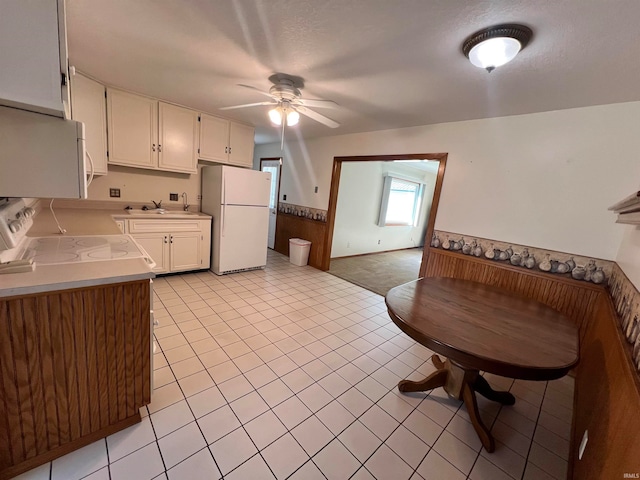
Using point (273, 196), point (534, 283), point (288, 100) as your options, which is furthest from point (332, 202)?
point (534, 283)

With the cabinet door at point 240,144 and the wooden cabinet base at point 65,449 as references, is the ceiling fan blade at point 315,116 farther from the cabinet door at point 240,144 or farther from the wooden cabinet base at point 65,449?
the wooden cabinet base at point 65,449

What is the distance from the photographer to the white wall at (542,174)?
210 cm

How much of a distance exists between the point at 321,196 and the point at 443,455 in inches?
146

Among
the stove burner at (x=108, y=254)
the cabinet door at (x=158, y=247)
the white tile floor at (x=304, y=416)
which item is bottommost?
the white tile floor at (x=304, y=416)

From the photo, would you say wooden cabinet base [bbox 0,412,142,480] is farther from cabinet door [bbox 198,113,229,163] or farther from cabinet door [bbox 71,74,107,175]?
cabinet door [bbox 198,113,229,163]

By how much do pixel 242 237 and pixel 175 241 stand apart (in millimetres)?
870

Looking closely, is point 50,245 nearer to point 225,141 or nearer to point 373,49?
point 373,49

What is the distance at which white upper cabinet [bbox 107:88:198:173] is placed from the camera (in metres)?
3.00

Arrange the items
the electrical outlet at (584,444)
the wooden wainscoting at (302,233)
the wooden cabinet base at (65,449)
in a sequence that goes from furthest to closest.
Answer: the wooden wainscoting at (302,233) < the electrical outlet at (584,444) < the wooden cabinet base at (65,449)

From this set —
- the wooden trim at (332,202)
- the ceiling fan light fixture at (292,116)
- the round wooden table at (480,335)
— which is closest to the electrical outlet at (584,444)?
the round wooden table at (480,335)

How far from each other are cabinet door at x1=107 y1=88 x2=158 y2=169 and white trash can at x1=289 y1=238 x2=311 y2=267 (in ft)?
7.85

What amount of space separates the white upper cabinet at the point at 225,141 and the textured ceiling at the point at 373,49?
97cm

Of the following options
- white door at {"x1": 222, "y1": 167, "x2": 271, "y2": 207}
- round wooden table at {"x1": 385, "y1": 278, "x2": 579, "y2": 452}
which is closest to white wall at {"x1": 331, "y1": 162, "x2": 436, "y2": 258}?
white door at {"x1": 222, "y1": 167, "x2": 271, "y2": 207}

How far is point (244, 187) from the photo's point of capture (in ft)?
12.1
